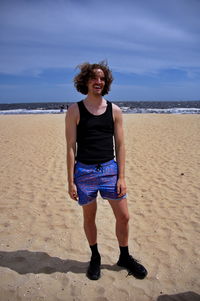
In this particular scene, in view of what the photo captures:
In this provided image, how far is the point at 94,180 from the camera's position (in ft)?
7.06

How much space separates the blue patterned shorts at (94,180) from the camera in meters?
2.14

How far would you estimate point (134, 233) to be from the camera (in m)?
3.42

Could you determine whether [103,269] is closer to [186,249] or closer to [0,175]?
[186,249]

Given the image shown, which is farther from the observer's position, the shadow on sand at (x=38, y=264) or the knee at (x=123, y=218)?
the shadow on sand at (x=38, y=264)

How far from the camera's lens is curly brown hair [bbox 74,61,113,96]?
2135mm

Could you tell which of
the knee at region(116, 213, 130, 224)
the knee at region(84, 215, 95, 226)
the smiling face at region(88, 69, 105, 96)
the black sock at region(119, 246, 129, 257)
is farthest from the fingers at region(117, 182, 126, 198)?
the smiling face at region(88, 69, 105, 96)

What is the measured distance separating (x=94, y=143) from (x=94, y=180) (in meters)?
0.33

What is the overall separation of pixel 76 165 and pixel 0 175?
4.64 m

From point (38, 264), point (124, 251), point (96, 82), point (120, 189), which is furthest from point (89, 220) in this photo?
point (96, 82)

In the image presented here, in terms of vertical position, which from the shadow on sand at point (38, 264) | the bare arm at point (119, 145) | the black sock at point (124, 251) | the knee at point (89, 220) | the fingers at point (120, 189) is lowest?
the shadow on sand at point (38, 264)

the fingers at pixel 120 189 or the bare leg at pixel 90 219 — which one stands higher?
the fingers at pixel 120 189

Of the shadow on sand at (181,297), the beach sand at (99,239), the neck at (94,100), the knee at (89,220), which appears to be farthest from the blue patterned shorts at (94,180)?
the shadow on sand at (181,297)

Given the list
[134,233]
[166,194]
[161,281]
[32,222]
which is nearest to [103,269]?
[161,281]

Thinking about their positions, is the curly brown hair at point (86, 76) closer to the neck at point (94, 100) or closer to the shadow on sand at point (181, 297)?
the neck at point (94, 100)
